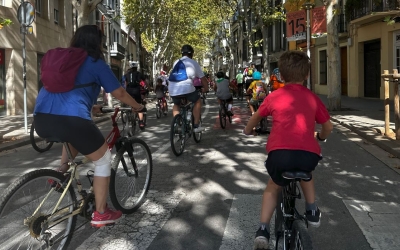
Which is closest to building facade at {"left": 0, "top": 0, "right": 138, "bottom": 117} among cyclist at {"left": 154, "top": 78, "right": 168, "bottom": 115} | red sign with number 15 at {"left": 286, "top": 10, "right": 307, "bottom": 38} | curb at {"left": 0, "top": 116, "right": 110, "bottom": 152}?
cyclist at {"left": 154, "top": 78, "right": 168, "bottom": 115}

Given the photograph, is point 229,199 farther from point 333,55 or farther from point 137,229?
point 333,55

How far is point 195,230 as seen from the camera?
13.5 feet

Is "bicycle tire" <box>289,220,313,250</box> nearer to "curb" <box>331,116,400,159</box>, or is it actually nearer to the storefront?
"curb" <box>331,116,400,159</box>

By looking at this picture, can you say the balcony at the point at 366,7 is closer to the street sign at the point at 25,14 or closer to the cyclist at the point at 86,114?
the street sign at the point at 25,14

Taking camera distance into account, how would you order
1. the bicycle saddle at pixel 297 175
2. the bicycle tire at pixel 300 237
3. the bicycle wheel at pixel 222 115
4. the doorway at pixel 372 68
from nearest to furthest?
1. the bicycle tire at pixel 300 237
2. the bicycle saddle at pixel 297 175
3. the bicycle wheel at pixel 222 115
4. the doorway at pixel 372 68

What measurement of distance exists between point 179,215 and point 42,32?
59.8 ft

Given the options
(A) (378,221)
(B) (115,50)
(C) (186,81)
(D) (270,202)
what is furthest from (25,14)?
(B) (115,50)

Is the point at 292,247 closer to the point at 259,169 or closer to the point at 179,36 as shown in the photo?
the point at 259,169

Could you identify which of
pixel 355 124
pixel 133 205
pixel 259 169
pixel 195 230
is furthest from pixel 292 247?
pixel 355 124

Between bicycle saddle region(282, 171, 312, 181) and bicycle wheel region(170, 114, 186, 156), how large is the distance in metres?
4.95

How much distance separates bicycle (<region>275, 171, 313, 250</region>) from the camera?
8.80 ft

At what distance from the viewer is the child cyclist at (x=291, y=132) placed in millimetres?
2881

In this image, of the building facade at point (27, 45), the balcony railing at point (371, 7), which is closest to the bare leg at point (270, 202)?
the building facade at point (27, 45)

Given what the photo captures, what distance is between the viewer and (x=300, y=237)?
105 inches
